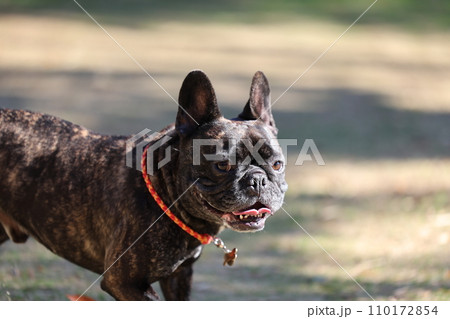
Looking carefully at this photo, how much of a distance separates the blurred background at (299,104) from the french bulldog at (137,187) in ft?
3.38

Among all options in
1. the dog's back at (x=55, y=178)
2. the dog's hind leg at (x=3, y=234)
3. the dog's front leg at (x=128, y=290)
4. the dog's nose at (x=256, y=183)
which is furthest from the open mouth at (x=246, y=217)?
the dog's hind leg at (x=3, y=234)

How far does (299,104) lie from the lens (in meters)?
11.9

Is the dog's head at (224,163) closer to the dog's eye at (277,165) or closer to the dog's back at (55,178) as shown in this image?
the dog's eye at (277,165)

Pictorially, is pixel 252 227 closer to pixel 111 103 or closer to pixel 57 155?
pixel 57 155

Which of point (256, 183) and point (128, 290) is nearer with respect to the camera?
point (256, 183)

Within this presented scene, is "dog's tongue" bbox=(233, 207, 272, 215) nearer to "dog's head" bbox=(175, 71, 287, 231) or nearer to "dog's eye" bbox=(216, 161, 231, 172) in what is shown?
"dog's head" bbox=(175, 71, 287, 231)

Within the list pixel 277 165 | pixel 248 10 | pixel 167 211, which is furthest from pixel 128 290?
pixel 248 10

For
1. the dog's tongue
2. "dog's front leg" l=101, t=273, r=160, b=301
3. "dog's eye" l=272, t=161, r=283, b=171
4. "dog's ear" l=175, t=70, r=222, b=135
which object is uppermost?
"dog's ear" l=175, t=70, r=222, b=135

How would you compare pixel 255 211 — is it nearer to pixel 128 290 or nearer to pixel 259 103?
pixel 259 103

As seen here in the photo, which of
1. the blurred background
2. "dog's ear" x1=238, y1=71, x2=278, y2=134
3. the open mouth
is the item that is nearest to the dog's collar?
the open mouth

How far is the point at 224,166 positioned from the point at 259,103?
0.60 meters

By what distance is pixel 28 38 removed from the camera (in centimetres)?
1484

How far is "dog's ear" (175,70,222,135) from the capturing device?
4539 mm

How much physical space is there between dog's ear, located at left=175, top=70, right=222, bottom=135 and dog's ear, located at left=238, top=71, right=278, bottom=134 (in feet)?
0.89
